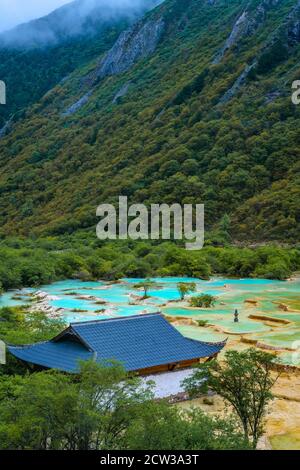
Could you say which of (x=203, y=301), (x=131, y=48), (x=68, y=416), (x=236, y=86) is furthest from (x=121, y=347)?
(x=131, y=48)

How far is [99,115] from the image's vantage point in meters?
113

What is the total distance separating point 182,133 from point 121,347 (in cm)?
7486

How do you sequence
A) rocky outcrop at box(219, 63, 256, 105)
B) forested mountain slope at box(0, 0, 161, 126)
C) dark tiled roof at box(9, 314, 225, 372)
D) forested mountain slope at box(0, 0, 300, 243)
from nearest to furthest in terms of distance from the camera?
dark tiled roof at box(9, 314, 225, 372) → forested mountain slope at box(0, 0, 300, 243) → rocky outcrop at box(219, 63, 256, 105) → forested mountain slope at box(0, 0, 161, 126)

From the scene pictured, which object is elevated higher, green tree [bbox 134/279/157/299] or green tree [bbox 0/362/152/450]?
green tree [bbox 0/362/152/450]

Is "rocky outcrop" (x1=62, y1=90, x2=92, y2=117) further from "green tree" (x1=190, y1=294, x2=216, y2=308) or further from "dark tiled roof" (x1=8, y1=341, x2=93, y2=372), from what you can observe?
"dark tiled roof" (x1=8, y1=341, x2=93, y2=372)

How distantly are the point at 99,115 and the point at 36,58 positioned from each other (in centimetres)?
5833

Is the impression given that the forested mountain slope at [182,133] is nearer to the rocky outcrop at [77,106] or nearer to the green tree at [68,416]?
the rocky outcrop at [77,106]

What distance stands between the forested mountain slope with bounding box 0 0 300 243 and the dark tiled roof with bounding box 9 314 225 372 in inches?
1805

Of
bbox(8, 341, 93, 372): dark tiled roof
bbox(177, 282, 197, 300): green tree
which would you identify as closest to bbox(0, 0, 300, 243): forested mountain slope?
bbox(177, 282, 197, 300): green tree

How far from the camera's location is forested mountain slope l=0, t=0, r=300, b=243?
237ft

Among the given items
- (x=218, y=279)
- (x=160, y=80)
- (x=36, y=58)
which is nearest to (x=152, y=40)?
(x=160, y=80)

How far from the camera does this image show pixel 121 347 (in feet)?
54.0

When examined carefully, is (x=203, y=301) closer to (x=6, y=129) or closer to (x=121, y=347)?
(x=121, y=347)

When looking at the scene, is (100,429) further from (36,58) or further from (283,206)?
(36,58)
